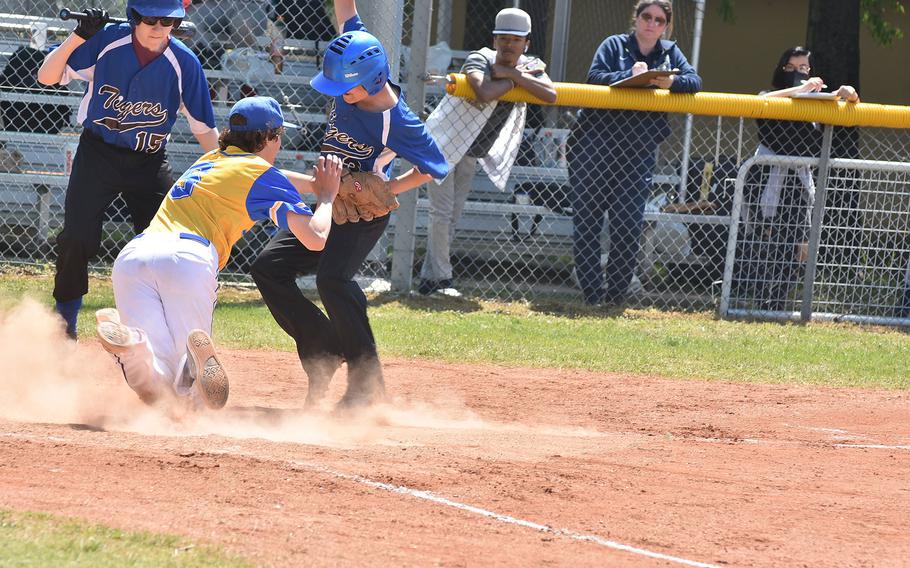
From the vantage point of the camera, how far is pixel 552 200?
36.6 feet

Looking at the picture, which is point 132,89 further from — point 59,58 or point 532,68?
point 532,68

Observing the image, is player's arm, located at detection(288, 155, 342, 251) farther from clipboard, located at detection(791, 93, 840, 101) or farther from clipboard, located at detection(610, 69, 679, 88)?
clipboard, located at detection(791, 93, 840, 101)

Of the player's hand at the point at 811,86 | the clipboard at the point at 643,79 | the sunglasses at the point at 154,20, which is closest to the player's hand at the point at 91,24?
the sunglasses at the point at 154,20

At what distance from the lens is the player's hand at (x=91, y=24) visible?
677cm

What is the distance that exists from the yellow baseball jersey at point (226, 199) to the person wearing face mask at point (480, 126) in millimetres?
4262

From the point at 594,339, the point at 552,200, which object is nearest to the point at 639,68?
the point at 552,200

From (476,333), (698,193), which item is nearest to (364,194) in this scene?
(476,333)

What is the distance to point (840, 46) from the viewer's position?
1344cm

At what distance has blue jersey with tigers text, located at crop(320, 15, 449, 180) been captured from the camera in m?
6.15

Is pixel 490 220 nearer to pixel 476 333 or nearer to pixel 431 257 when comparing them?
pixel 431 257

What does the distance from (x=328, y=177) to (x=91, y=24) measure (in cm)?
221

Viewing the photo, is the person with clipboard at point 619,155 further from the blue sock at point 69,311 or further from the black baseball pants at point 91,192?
the blue sock at point 69,311

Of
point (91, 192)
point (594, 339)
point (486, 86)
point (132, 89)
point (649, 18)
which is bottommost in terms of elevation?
point (594, 339)

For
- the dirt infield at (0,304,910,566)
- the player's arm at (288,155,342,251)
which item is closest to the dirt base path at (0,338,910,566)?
the dirt infield at (0,304,910,566)
